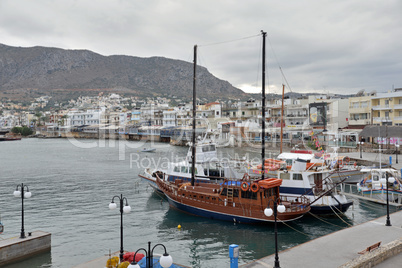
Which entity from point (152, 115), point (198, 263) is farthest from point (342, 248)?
point (152, 115)

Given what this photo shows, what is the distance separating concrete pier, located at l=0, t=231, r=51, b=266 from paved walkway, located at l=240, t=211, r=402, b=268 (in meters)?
10.4

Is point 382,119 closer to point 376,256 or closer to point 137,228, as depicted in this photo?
point 137,228

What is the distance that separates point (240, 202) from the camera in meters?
20.7

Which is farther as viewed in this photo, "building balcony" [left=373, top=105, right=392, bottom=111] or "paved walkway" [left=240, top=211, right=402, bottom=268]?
"building balcony" [left=373, top=105, right=392, bottom=111]

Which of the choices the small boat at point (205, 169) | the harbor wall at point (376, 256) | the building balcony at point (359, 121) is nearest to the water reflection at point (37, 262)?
the harbor wall at point (376, 256)

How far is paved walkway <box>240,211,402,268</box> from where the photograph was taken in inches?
462

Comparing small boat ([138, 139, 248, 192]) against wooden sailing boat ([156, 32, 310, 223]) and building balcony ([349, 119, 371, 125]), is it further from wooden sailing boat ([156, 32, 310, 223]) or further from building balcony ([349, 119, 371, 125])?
building balcony ([349, 119, 371, 125])

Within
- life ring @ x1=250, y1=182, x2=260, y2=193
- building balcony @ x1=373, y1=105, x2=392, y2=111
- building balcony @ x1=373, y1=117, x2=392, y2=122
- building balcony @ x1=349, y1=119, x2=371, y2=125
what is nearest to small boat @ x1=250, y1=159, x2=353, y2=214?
life ring @ x1=250, y1=182, x2=260, y2=193

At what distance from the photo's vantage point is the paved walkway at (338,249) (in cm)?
1174

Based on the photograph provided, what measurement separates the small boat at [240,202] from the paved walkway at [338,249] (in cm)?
460

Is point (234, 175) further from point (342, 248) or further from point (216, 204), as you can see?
point (342, 248)

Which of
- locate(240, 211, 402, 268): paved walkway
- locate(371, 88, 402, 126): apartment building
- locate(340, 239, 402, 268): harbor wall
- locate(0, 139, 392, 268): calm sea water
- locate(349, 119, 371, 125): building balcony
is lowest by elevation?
locate(0, 139, 392, 268): calm sea water

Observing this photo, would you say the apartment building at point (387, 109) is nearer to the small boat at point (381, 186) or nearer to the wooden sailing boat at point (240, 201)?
the small boat at point (381, 186)

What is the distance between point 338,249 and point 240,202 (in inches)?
320
